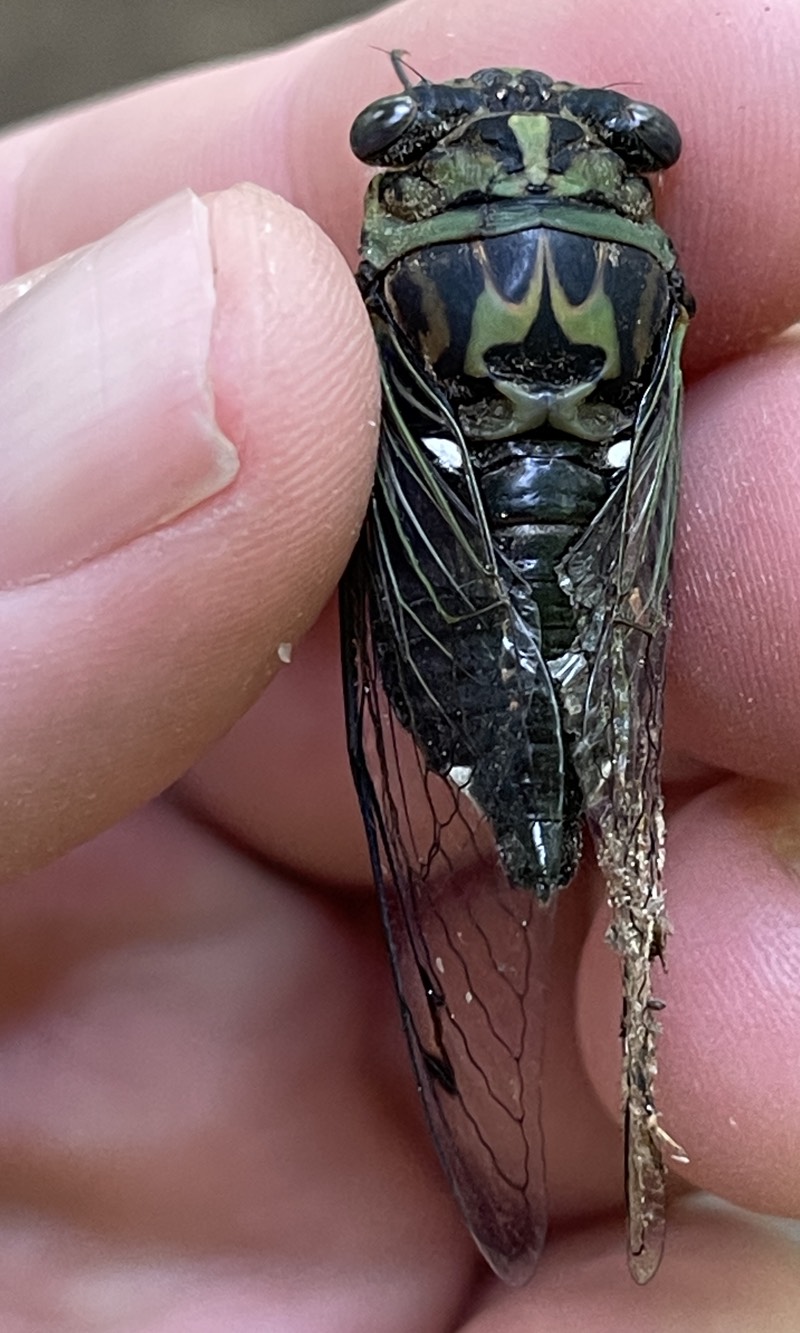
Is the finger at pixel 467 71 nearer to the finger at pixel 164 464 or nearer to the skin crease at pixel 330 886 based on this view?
the skin crease at pixel 330 886

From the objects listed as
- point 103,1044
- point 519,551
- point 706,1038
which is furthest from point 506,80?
point 103,1044

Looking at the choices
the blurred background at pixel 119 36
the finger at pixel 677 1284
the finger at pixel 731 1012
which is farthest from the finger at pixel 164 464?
the blurred background at pixel 119 36

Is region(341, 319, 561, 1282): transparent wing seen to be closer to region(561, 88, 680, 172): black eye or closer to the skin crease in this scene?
the skin crease

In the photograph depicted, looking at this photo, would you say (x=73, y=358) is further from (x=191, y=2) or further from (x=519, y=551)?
(x=191, y=2)

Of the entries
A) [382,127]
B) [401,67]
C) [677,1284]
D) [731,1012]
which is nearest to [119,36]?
[401,67]

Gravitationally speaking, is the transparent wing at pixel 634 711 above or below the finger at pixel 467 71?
below

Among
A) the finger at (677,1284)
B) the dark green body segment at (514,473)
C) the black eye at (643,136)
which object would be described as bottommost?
the finger at (677,1284)

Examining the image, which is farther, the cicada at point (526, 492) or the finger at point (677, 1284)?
the finger at point (677, 1284)
